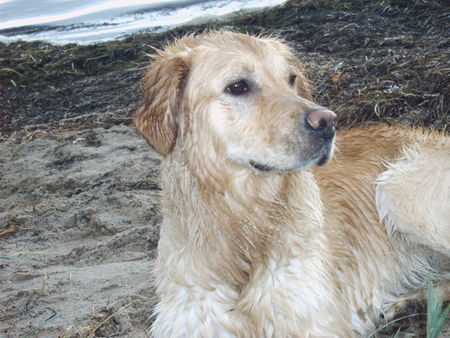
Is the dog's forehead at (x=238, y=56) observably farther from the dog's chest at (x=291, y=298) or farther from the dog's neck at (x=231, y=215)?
the dog's chest at (x=291, y=298)

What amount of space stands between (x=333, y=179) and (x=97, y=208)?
8.11 ft

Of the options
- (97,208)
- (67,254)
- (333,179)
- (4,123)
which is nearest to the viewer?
(333,179)

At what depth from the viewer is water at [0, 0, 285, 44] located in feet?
41.3

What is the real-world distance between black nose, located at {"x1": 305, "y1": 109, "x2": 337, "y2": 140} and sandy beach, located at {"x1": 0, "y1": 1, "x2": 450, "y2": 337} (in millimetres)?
1554

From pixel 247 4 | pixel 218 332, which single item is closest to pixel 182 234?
pixel 218 332

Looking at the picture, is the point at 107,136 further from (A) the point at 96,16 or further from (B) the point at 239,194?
(A) the point at 96,16

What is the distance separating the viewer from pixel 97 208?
5.91 m

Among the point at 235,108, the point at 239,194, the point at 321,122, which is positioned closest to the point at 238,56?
the point at 235,108

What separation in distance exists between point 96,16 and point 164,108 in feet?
34.3

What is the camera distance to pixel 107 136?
7668mm

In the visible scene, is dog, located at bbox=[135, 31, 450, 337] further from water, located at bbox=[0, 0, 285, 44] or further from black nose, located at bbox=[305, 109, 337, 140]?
water, located at bbox=[0, 0, 285, 44]

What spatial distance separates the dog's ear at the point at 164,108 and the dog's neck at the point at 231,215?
0.45 ft

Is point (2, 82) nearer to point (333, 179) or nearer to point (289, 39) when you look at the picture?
point (289, 39)

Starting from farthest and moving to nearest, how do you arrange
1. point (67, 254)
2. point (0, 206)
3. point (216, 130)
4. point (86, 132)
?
1. point (86, 132)
2. point (0, 206)
3. point (67, 254)
4. point (216, 130)
